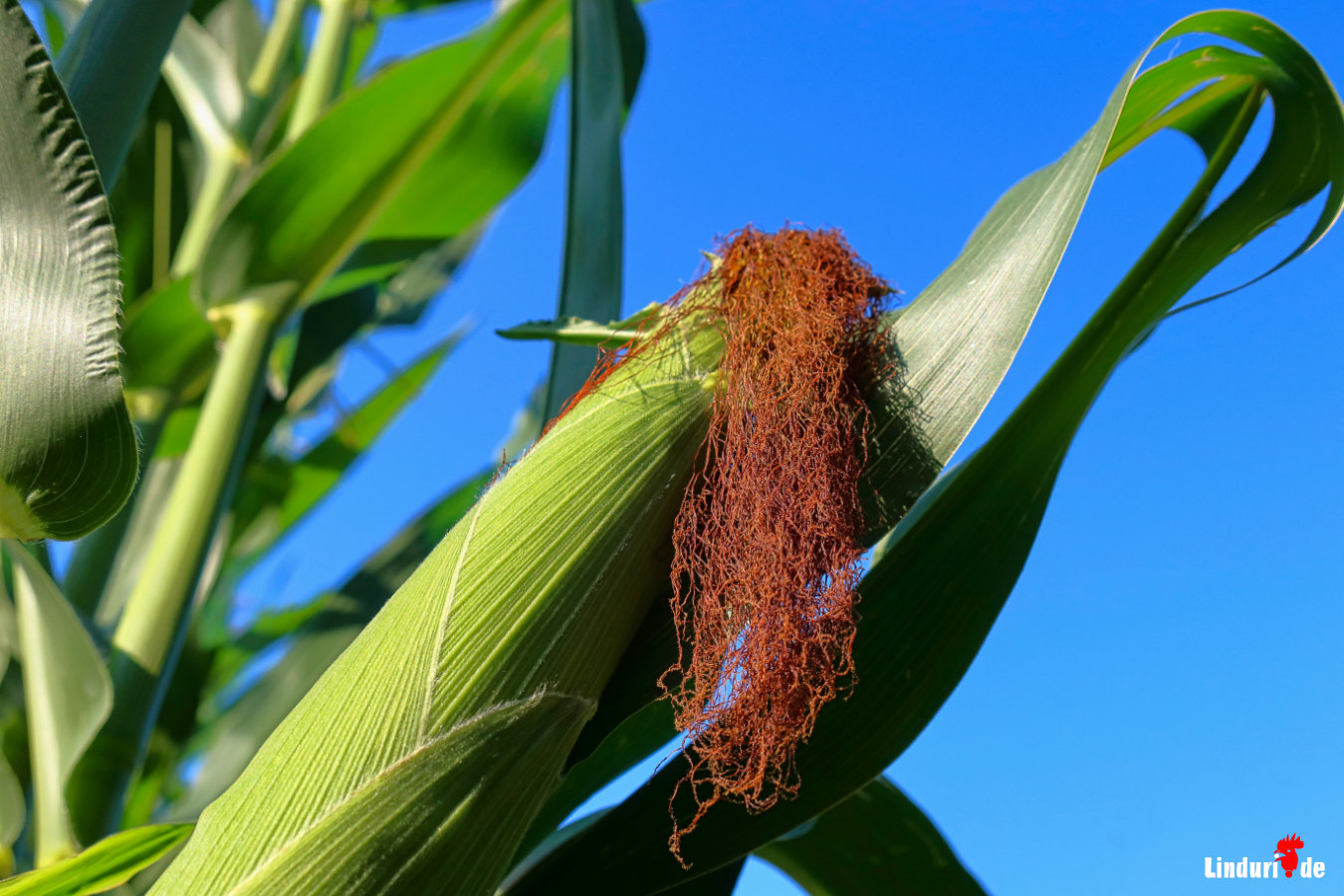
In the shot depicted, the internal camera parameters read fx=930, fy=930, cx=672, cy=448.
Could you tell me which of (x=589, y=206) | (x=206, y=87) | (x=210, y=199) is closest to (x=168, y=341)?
(x=210, y=199)

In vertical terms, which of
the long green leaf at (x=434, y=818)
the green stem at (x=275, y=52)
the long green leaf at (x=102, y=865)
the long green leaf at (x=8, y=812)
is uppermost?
the green stem at (x=275, y=52)

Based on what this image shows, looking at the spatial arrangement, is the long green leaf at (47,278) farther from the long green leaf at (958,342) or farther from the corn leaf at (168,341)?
the corn leaf at (168,341)

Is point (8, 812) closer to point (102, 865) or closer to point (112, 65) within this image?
point (102, 865)

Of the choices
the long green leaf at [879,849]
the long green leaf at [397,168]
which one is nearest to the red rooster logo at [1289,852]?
the long green leaf at [879,849]

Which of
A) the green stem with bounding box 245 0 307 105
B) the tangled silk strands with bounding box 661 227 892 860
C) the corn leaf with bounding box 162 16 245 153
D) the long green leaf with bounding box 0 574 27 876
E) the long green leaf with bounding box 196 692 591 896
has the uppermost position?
the green stem with bounding box 245 0 307 105

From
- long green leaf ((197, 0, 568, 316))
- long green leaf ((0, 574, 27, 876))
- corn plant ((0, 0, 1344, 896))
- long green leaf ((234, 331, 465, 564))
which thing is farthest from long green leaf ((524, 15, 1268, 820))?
long green leaf ((234, 331, 465, 564))

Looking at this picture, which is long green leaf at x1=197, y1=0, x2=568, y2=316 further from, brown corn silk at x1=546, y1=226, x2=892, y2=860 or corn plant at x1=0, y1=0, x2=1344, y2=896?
brown corn silk at x1=546, y1=226, x2=892, y2=860

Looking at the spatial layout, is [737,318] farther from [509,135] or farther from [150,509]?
[150,509]
